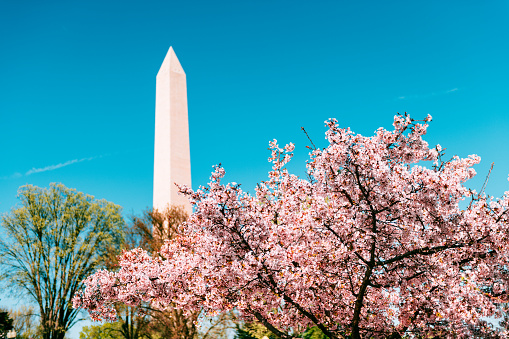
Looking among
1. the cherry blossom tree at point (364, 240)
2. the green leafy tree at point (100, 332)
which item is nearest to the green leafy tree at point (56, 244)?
the green leafy tree at point (100, 332)

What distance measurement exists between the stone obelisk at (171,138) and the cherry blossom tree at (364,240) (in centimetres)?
1880

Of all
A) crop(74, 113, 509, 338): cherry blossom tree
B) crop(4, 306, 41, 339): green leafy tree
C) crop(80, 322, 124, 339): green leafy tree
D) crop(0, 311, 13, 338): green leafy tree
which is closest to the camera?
crop(74, 113, 509, 338): cherry blossom tree

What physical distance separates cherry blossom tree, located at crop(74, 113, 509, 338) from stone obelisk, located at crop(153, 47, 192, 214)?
18.8m

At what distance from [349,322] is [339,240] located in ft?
10.9

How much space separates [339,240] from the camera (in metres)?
8.09

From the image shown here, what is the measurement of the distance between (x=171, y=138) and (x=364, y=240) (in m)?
23.0

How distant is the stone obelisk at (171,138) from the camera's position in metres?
28.6

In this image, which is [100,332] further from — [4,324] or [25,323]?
[25,323]

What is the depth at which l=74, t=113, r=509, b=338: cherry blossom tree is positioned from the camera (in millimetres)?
7938

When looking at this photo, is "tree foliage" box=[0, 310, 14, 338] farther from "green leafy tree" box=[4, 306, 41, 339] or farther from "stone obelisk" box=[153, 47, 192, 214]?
"green leafy tree" box=[4, 306, 41, 339]

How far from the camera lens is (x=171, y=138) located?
97.1ft

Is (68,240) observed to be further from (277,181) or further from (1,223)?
(277,181)

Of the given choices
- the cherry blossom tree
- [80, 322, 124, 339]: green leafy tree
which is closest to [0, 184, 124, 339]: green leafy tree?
[80, 322, 124, 339]: green leafy tree

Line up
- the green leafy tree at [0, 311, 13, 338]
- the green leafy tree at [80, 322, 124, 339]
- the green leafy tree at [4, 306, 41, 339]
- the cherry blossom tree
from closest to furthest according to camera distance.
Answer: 1. the cherry blossom tree
2. the green leafy tree at [0, 311, 13, 338]
3. the green leafy tree at [80, 322, 124, 339]
4. the green leafy tree at [4, 306, 41, 339]
